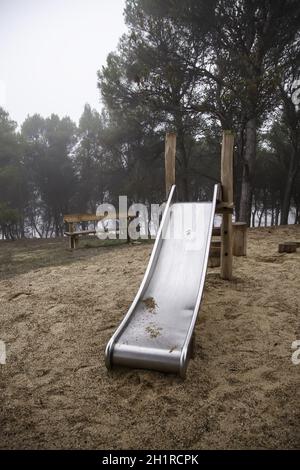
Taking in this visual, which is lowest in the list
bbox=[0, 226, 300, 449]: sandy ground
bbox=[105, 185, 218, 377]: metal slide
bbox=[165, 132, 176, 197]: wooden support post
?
bbox=[0, 226, 300, 449]: sandy ground

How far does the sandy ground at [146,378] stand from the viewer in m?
2.14

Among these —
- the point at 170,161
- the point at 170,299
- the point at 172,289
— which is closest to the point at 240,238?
the point at 170,161

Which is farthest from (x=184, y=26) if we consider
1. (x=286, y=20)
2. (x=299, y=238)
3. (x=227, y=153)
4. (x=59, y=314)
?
(x=59, y=314)

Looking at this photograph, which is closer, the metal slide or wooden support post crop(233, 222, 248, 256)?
the metal slide

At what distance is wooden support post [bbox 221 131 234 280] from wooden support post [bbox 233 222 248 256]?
4.52 ft

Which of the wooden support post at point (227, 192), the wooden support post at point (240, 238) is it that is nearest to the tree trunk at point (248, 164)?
the wooden support post at point (240, 238)

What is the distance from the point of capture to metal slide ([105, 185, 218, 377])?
281cm

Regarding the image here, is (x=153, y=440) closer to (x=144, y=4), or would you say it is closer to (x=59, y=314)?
(x=59, y=314)

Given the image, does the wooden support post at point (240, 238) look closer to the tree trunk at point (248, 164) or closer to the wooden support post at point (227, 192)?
the wooden support post at point (227, 192)

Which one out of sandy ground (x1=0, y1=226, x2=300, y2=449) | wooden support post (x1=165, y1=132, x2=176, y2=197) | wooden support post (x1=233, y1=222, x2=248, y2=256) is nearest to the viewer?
sandy ground (x1=0, y1=226, x2=300, y2=449)

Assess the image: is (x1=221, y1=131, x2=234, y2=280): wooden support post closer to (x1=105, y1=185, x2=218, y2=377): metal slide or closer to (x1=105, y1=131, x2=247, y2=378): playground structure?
(x1=105, y1=131, x2=247, y2=378): playground structure

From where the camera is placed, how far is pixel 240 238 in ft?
21.4

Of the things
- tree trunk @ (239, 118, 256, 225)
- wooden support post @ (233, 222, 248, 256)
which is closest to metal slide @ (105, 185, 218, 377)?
wooden support post @ (233, 222, 248, 256)

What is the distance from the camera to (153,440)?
208 centimetres
